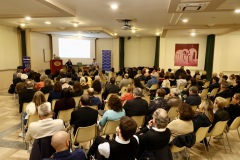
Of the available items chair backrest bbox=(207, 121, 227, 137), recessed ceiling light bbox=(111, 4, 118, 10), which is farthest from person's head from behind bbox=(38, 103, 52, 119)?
recessed ceiling light bbox=(111, 4, 118, 10)

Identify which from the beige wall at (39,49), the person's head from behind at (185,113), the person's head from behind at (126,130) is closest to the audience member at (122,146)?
the person's head from behind at (126,130)

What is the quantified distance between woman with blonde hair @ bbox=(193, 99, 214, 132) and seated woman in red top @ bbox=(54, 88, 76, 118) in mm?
2495

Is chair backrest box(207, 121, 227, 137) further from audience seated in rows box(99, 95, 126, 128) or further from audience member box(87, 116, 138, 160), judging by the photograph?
audience member box(87, 116, 138, 160)

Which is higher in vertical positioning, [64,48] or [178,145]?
[64,48]

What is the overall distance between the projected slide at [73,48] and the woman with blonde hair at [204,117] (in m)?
12.4

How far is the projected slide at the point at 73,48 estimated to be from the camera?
47.6ft

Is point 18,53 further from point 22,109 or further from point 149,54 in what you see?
point 149,54

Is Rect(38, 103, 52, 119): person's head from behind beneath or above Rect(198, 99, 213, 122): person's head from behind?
above

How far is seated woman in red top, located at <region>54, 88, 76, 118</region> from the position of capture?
412cm

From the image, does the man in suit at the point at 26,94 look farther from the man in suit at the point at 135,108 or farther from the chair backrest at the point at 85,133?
the man in suit at the point at 135,108

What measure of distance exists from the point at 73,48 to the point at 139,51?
211 inches

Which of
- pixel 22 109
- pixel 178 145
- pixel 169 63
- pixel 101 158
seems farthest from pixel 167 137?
pixel 169 63

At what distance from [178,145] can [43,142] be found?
1.90 m

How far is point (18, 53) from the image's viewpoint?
11555mm
